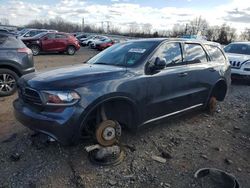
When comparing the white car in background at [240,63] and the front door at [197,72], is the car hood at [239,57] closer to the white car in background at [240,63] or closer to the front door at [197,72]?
the white car in background at [240,63]

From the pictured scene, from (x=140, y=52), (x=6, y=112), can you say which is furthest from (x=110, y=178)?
(x=6, y=112)

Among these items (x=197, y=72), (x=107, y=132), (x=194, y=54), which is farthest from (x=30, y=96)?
(x=194, y=54)

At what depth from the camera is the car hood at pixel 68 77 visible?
12.2 ft

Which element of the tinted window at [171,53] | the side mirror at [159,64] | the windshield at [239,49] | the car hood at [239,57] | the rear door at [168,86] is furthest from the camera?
the windshield at [239,49]

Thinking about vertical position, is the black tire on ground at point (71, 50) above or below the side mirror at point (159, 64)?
below

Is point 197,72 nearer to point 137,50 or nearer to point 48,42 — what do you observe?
point 137,50

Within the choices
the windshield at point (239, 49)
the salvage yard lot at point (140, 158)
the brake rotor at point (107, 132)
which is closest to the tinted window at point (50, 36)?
the windshield at point (239, 49)

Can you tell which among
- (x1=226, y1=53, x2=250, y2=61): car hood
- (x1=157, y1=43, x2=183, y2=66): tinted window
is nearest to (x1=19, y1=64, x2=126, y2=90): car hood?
(x1=157, y1=43, x2=183, y2=66): tinted window

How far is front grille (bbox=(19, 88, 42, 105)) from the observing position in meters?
→ 3.77

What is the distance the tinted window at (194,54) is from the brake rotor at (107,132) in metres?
2.05

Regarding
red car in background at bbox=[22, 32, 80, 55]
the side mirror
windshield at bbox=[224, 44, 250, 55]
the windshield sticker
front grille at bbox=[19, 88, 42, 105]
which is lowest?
red car in background at bbox=[22, 32, 80, 55]

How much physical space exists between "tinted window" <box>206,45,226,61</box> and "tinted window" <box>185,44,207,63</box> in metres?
0.29

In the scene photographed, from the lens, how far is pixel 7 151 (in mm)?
4262

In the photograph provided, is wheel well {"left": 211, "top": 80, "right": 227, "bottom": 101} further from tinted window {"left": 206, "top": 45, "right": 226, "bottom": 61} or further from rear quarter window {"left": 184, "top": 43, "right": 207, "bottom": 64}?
rear quarter window {"left": 184, "top": 43, "right": 207, "bottom": 64}
